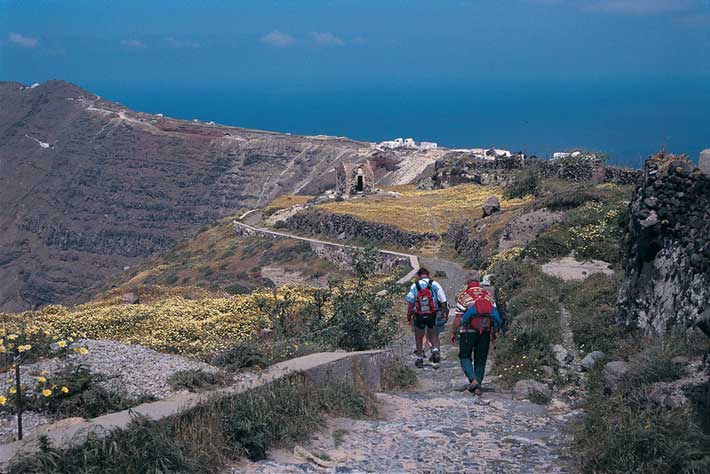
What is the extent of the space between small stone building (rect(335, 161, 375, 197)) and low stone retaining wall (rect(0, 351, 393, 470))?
47394 mm

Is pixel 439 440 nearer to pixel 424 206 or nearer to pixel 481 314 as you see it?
pixel 481 314

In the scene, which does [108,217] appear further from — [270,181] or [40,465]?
[40,465]

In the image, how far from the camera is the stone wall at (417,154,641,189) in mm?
38728

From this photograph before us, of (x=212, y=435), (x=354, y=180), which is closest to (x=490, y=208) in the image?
(x=354, y=180)

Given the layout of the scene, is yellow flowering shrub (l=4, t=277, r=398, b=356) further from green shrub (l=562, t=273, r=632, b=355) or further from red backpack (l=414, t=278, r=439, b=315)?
green shrub (l=562, t=273, r=632, b=355)

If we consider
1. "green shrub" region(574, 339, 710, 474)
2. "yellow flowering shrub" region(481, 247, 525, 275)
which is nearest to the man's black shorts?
"green shrub" region(574, 339, 710, 474)

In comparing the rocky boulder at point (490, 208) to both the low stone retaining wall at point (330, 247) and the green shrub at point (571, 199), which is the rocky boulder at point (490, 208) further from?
the green shrub at point (571, 199)

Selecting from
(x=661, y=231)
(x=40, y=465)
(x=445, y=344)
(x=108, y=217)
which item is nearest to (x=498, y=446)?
(x=40, y=465)

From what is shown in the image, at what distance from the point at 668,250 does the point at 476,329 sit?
11.8 feet

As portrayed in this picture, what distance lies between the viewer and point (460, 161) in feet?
197

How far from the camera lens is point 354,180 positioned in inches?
2357

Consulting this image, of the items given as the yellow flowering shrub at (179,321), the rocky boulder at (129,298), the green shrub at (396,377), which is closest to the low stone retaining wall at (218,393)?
the green shrub at (396,377)

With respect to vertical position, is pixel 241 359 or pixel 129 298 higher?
pixel 241 359

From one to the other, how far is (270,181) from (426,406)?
317 feet
